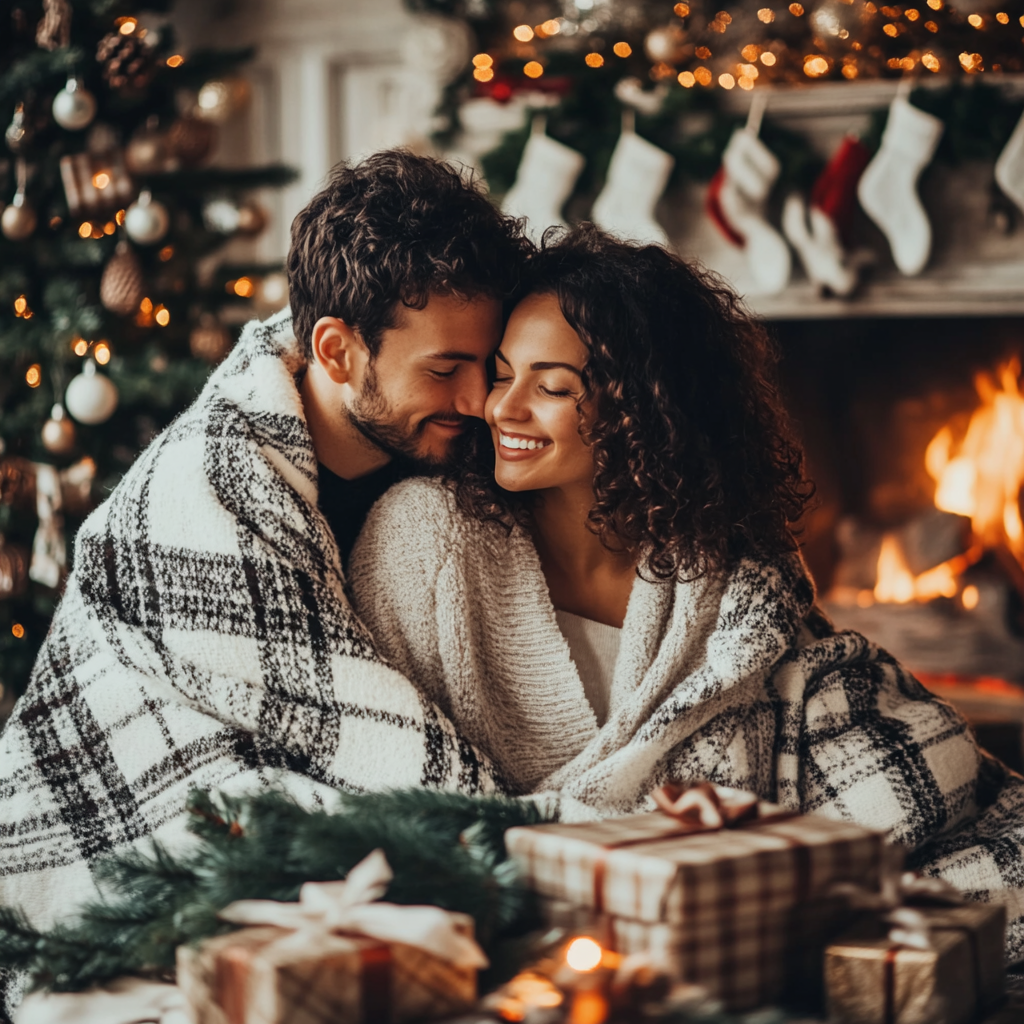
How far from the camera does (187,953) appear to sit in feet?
2.31

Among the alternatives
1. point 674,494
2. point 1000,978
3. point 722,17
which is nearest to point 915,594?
point 722,17

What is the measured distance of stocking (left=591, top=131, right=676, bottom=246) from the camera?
2654 mm

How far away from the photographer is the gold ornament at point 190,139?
7.81ft

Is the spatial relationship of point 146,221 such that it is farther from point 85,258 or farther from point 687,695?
point 687,695

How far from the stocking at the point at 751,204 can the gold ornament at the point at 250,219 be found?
104 cm

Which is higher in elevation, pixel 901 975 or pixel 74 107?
pixel 74 107

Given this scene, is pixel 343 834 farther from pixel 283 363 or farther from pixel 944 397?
pixel 944 397

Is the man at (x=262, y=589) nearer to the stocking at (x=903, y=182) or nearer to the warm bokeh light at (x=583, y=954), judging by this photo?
the warm bokeh light at (x=583, y=954)

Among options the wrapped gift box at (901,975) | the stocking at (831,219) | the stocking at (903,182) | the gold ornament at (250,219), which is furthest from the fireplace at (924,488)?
the wrapped gift box at (901,975)

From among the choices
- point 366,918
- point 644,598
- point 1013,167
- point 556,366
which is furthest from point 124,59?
point 366,918

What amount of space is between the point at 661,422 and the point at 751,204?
1464mm

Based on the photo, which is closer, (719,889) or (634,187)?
(719,889)

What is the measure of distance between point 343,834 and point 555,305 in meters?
0.79

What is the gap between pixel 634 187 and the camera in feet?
8.80
